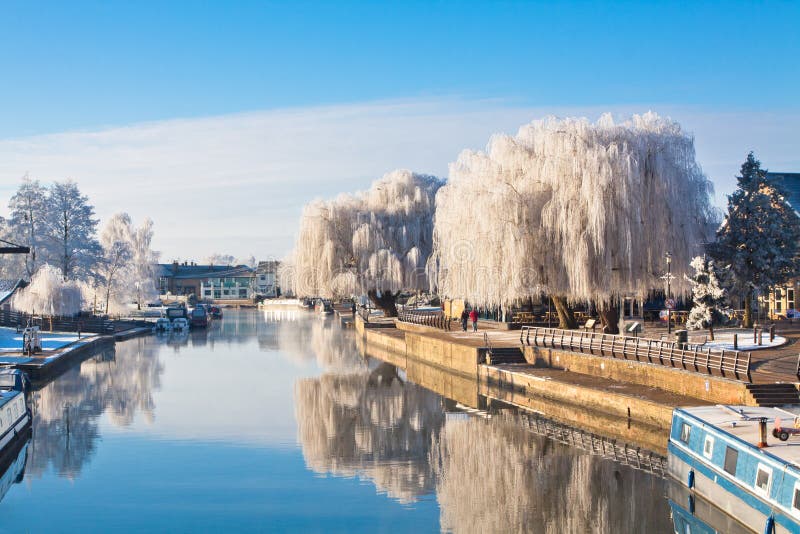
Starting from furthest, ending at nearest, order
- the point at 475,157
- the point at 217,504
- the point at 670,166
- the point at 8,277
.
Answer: the point at 8,277, the point at 475,157, the point at 670,166, the point at 217,504

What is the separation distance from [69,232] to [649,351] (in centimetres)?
5557

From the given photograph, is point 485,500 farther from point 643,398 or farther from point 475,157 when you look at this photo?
point 475,157

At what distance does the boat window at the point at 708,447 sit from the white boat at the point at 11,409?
1695 centimetres

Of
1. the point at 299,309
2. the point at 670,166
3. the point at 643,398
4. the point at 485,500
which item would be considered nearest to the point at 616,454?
the point at 643,398

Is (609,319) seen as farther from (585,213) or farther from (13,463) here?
(13,463)

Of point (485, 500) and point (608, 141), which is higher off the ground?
point (608, 141)

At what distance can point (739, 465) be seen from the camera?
16.4 meters

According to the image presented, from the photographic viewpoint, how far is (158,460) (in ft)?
78.4

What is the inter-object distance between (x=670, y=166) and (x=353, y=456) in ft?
65.3

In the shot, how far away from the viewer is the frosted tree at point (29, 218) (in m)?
69.7

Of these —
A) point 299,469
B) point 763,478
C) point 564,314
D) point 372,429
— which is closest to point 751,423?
point 763,478

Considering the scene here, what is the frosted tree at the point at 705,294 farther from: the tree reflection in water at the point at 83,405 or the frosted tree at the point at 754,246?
the tree reflection in water at the point at 83,405

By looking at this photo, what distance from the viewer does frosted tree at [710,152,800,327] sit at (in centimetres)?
4359

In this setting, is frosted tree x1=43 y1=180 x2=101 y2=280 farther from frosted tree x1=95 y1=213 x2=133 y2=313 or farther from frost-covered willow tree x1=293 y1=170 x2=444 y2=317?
frost-covered willow tree x1=293 y1=170 x2=444 y2=317
